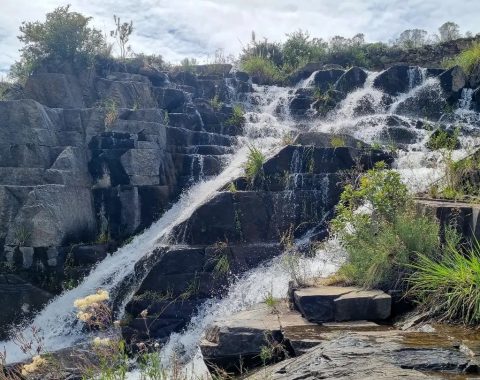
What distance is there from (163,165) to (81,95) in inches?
140

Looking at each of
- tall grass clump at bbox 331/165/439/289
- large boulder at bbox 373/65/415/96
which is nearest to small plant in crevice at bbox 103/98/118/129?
tall grass clump at bbox 331/165/439/289

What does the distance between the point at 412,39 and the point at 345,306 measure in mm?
16767

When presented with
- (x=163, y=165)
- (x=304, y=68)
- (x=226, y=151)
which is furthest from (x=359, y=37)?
(x=163, y=165)

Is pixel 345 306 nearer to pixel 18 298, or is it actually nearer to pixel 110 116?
pixel 18 298

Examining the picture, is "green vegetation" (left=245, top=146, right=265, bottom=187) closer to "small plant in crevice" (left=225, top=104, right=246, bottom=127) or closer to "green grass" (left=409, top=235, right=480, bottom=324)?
"green grass" (left=409, top=235, right=480, bottom=324)

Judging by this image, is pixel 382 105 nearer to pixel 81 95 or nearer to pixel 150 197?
pixel 150 197

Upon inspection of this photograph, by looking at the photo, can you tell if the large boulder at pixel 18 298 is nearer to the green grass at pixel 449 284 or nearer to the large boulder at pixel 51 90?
the large boulder at pixel 51 90

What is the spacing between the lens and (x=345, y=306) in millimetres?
5062

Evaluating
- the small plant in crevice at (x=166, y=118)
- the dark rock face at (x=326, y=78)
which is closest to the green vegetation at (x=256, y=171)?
the small plant in crevice at (x=166, y=118)

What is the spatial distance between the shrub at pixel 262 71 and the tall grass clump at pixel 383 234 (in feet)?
33.8

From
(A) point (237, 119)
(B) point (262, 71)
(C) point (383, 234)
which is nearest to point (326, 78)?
(B) point (262, 71)

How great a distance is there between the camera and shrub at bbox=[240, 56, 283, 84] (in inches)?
637

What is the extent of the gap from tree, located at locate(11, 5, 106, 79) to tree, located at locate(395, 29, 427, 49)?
11032mm

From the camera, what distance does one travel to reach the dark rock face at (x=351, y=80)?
14.4 m
